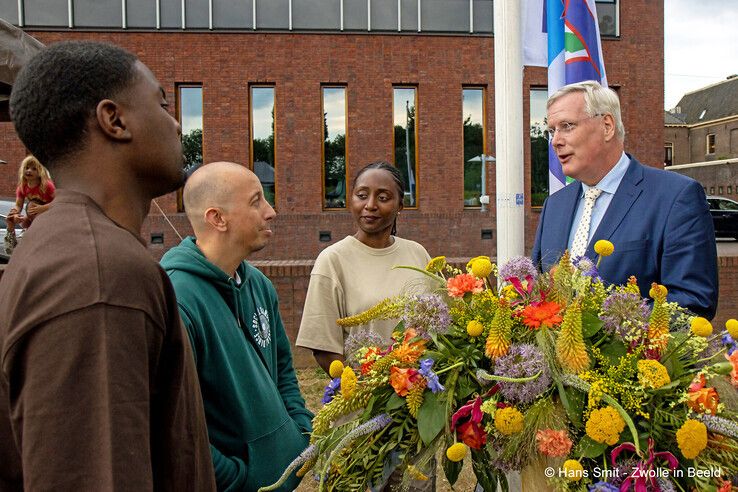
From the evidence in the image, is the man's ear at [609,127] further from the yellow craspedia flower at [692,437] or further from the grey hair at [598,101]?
the yellow craspedia flower at [692,437]

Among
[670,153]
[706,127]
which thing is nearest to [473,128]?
[670,153]

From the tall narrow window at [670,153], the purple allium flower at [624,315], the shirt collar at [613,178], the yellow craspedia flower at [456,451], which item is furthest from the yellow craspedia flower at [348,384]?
the tall narrow window at [670,153]

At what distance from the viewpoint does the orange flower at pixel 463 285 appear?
65.3 inches

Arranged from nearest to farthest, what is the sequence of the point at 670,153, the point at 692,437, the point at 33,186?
the point at 692,437 → the point at 33,186 → the point at 670,153

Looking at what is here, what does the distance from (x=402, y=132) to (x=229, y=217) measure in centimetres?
1673

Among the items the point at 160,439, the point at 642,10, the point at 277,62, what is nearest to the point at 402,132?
the point at 277,62

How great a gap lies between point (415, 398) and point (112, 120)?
911mm

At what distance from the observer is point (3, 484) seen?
116 centimetres

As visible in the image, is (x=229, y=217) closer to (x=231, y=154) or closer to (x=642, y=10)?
(x=231, y=154)

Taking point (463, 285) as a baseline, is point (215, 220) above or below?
above

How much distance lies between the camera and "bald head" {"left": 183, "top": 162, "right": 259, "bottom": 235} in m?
2.35

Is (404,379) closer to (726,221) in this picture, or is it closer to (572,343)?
(572,343)

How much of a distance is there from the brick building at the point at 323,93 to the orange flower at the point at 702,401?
56.0 ft

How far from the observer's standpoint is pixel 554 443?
1437mm
